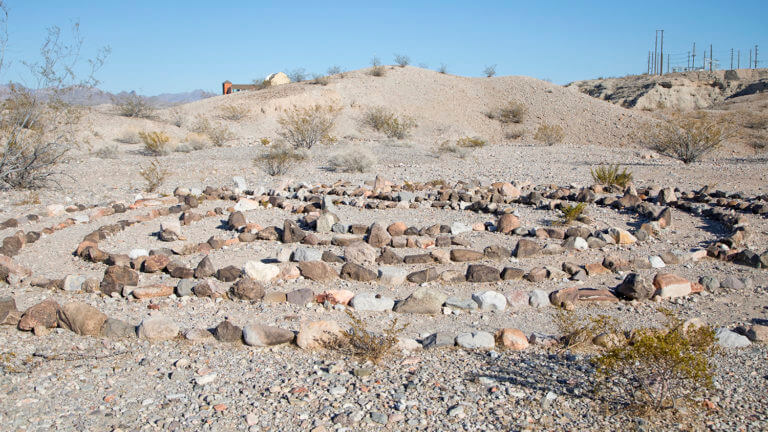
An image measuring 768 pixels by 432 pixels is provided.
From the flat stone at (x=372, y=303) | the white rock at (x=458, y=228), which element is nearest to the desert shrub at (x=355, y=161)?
the white rock at (x=458, y=228)

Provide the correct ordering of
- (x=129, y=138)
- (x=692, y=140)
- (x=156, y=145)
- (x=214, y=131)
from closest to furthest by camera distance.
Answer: (x=692, y=140), (x=156, y=145), (x=214, y=131), (x=129, y=138)

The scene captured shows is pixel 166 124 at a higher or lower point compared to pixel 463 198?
higher

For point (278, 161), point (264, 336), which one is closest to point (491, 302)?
point (264, 336)

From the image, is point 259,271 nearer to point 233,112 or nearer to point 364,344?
point 364,344

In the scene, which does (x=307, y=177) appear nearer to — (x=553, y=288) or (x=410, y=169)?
(x=410, y=169)

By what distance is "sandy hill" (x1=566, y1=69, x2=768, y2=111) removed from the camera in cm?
3984

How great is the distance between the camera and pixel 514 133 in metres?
29.0

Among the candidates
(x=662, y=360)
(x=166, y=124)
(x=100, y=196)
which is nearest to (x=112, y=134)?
(x=166, y=124)

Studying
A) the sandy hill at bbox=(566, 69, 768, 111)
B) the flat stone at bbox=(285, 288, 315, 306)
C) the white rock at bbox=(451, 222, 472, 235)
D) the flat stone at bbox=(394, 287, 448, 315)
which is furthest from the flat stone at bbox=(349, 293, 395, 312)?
the sandy hill at bbox=(566, 69, 768, 111)

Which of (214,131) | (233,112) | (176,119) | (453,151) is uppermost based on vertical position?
(233,112)

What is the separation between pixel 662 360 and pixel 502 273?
2753mm

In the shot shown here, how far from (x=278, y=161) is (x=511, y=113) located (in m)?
20.6

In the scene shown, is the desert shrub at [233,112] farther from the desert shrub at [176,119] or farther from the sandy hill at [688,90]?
the sandy hill at [688,90]

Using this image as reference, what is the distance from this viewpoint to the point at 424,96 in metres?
35.5
